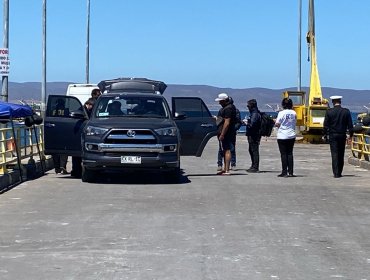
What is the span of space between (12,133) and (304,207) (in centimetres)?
708

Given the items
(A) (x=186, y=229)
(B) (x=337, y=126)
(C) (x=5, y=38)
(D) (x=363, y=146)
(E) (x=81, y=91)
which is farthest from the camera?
(E) (x=81, y=91)

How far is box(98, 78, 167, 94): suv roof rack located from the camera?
21.4m

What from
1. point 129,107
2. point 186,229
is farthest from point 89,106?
point 186,229

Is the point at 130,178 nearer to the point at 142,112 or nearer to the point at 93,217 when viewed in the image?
the point at 142,112

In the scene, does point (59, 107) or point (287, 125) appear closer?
point (59, 107)

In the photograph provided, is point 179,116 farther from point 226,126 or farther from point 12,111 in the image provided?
point 12,111

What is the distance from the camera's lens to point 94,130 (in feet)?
52.1

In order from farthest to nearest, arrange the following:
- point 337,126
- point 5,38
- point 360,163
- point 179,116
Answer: point 360,163, point 5,38, point 337,126, point 179,116

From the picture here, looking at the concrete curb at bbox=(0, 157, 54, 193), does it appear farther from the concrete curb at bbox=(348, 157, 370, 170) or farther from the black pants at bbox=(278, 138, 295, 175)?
the concrete curb at bbox=(348, 157, 370, 170)

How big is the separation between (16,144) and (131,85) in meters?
5.16

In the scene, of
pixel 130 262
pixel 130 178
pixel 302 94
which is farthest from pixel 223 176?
pixel 302 94

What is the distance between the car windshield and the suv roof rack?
4.03 m

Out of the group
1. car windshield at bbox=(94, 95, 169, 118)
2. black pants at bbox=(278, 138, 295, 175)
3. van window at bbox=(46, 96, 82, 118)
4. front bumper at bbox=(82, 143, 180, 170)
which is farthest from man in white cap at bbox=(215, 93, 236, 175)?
van window at bbox=(46, 96, 82, 118)

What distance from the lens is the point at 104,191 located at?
14.9 meters
